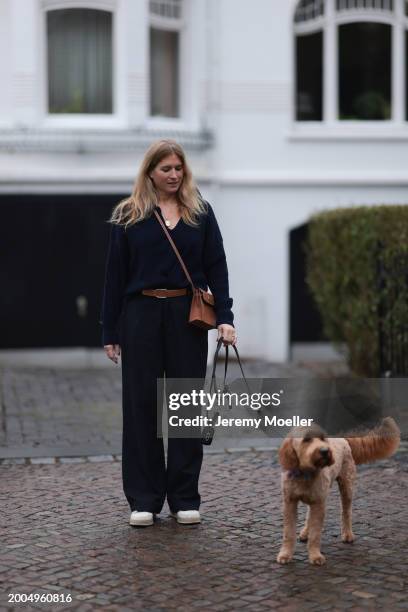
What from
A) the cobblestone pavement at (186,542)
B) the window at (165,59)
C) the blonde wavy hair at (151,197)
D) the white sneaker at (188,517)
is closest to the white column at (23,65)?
the window at (165,59)

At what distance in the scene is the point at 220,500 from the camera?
713 cm

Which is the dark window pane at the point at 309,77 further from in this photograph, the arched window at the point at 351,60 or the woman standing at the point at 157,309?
the woman standing at the point at 157,309

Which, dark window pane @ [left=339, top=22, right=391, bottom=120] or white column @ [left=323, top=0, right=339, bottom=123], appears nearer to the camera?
white column @ [left=323, top=0, right=339, bottom=123]

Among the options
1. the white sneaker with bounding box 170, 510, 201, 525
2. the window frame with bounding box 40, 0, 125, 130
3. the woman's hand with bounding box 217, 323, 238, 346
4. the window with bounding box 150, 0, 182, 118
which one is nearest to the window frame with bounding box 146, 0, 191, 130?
the window with bounding box 150, 0, 182, 118

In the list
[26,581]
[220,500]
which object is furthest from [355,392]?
[26,581]

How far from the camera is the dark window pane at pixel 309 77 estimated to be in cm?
1524

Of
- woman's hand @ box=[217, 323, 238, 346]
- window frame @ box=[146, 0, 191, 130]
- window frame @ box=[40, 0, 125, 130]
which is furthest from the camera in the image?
window frame @ box=[146, 0, 191, 130]

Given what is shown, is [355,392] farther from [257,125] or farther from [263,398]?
[257,125]

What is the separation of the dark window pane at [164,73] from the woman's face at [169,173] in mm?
8675

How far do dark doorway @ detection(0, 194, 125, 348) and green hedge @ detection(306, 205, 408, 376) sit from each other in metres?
2.88

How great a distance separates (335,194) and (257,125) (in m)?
1.36

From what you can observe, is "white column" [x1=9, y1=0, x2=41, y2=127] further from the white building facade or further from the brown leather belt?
the brown leather belt

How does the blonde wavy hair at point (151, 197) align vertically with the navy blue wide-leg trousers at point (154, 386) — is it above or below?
above

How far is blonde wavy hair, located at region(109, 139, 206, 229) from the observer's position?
20.9 ft
